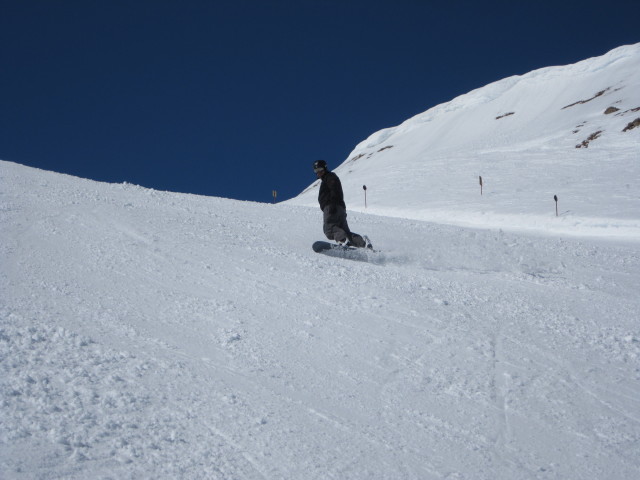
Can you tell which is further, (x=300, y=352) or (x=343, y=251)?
(x=343, y=251)

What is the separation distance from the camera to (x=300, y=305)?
6082 millimetres

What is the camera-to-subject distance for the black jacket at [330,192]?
10.4 meters

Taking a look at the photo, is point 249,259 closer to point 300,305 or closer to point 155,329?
point 300,305

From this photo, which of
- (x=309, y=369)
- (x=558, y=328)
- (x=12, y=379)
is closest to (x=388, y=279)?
(x=558, y=328)

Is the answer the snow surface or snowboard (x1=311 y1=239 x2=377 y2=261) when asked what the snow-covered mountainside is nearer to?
snowboard (x1=311 y1=239 x2=377 y2=261)

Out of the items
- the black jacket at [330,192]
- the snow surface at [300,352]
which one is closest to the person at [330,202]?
the black jacket at [330,192]

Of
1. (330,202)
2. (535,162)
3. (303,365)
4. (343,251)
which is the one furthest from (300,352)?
(535,162)

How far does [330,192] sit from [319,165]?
21.7 inches

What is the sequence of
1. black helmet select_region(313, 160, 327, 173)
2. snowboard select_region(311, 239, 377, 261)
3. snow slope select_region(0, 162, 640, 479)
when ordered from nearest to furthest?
snow slope select_region(0, 162, 640, 479), snowboard select_region(311, 239, 377, 261), black helmet select_region(313, 160, 327, 173)

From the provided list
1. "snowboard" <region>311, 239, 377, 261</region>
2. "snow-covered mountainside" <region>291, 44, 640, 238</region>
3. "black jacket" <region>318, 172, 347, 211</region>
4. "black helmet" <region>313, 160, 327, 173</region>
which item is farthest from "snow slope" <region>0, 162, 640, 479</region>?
"snow-covered mountainside" <region>291, 44, 640, 238</region>

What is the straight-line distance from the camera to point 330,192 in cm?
1040

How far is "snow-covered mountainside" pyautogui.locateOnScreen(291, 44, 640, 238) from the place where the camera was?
21328mm

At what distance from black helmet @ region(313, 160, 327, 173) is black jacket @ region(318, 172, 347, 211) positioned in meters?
0.17

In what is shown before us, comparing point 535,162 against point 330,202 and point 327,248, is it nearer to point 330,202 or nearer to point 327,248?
point 330,202
